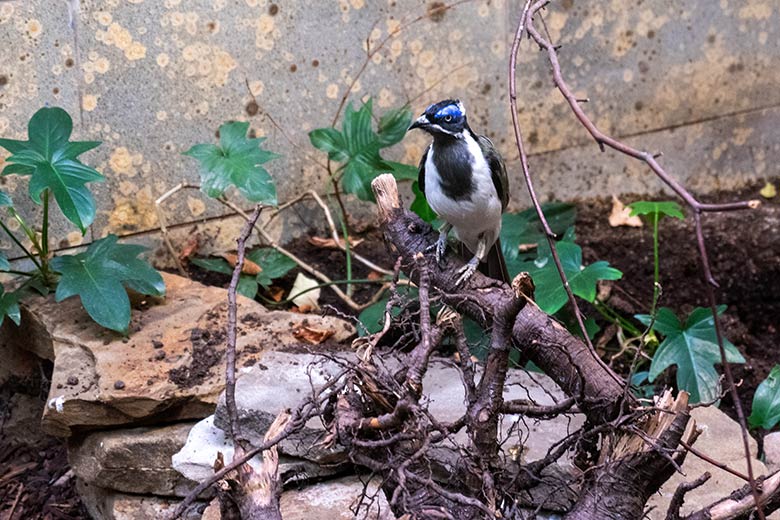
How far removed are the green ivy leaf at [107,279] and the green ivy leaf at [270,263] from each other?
0.66 metres

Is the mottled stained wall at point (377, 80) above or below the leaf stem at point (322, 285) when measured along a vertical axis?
above

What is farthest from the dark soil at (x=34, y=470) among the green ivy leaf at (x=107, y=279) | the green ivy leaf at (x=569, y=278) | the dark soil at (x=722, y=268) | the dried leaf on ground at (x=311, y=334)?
the dark soil at (x=722, y=268)

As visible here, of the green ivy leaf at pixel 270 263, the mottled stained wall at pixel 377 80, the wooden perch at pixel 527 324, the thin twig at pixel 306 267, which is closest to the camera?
the wooden perch at pixel 527 324

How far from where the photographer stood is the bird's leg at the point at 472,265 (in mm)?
2657

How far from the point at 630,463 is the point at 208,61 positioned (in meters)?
2.64

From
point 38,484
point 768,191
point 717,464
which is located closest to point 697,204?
point 717,464

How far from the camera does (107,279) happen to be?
127 inches

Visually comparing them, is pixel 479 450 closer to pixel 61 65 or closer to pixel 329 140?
pixel 329 140

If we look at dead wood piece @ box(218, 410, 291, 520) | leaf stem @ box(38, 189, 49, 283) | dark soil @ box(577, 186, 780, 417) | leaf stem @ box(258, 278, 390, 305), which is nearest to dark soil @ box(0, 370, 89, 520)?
leaf stem @ box(38, 189, 49, 283)

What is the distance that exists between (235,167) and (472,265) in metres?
1.11

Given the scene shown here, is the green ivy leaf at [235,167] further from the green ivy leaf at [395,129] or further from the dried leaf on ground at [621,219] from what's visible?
the dried leaf on ground at [621,219]

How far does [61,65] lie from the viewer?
3572 mm

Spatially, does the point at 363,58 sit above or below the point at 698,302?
above

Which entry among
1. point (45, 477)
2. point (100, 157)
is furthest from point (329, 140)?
point (45, 477)
